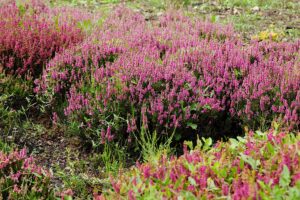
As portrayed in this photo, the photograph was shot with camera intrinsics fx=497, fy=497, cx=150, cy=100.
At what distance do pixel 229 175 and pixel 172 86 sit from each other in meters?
1.98

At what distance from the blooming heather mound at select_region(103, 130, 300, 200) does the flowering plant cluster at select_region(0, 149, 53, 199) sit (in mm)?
745

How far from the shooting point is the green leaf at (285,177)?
223 cm

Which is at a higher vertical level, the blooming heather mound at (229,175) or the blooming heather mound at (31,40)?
the blooming heather mound at (31,40)

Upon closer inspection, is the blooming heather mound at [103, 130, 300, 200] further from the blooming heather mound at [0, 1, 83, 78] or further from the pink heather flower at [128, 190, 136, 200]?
the blooming heather mound at [0, 1, 83, 78]

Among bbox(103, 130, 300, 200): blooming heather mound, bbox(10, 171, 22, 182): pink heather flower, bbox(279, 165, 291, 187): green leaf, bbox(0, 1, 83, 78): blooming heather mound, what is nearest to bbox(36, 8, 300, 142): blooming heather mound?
bbox(0, 1, 83, 78): blooming heather mound

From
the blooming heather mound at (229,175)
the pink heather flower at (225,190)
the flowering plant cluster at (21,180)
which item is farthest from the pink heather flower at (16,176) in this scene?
the pink heather flower at (225,190)

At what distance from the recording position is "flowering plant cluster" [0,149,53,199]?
315cm

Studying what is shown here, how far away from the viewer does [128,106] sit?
4355mm

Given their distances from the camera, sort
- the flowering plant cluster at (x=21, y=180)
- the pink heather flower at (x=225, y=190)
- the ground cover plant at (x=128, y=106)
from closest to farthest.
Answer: the pink heather flower at (x=225, y=190) → the flowering plant cluster at (x=21, y=180) → the ground cover plant at (x=128, y=106)

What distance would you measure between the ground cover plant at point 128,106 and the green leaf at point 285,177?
0.40 meters

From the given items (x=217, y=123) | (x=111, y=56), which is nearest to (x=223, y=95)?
(x=217, y=123)

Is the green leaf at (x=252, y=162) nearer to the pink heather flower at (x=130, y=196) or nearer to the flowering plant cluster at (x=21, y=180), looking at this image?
the pink heather flower at (x=130, y=196)

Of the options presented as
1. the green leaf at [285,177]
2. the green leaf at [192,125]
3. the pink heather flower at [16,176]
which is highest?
the green leaf at [285,177]

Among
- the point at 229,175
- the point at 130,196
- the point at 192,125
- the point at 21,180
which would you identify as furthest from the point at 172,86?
the point at 130,196
